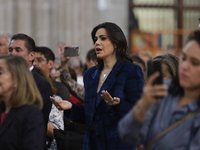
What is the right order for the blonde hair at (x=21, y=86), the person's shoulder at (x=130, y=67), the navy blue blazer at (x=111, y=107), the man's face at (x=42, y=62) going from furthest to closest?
1. the man's face at (x=42, y=62)
2. the person's shoulder at (x=130, y=67)
3. the navy blue blazer at (x=111, y=107)
4. the blonde hair at (x=21, y=86)

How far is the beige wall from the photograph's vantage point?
9062mm

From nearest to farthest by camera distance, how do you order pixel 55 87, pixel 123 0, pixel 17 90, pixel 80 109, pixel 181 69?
pixel 181 69, pixel 17 90, pixel 80 109, pixel 55 87, pixel 123 0

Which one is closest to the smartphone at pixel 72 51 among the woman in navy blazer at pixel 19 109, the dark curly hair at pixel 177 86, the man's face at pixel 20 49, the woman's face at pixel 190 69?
the man's face at pixel 20 49

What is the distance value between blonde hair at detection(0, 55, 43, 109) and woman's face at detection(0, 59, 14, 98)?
2 centimetres

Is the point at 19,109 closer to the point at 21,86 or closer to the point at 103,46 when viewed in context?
the point at 21,86

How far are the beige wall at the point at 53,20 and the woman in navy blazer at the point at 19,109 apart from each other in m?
6.37

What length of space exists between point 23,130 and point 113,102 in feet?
2.21

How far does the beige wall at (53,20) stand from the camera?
906cm

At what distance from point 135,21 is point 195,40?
33.3 feet

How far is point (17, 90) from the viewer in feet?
8.90

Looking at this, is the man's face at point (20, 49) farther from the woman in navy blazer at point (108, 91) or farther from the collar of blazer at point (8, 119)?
the collar of blazer at point (8, 119)

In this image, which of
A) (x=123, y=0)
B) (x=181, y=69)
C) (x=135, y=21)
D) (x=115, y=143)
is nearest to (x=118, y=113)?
(x=115, y=143)

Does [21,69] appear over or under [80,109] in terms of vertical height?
over

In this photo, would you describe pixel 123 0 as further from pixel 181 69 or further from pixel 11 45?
pixel 181 69
